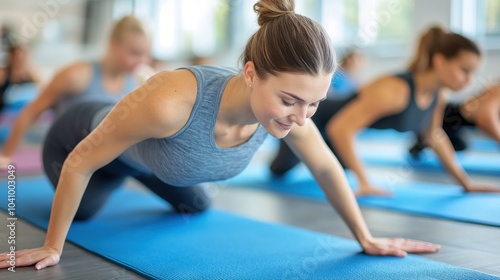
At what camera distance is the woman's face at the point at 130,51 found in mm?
3191

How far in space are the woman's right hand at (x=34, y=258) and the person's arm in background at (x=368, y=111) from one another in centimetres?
177

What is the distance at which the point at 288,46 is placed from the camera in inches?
58.6

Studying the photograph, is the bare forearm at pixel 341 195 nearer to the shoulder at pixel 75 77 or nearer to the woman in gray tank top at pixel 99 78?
the woman in gray tank top at pixel 99 78

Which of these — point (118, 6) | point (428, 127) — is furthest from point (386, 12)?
point (118, 6)

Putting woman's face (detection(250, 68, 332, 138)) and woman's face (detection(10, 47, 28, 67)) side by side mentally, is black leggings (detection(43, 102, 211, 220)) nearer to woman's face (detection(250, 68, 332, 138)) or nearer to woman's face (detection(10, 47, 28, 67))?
woman's face (detection(250, 68, 332, 138))

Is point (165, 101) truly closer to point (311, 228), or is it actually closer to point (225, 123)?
point (225, 123)

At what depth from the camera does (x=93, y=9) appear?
9.48m

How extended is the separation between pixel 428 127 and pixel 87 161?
2.22m

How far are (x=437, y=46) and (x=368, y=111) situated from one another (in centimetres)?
49

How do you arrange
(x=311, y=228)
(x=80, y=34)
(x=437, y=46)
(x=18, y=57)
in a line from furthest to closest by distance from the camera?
1. (x=80, y=34)
2. (x=18, y=57)
3. (x=437, y=46)
4. (x=311, y=228)

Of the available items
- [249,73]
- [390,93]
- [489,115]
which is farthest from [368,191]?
[249,73]

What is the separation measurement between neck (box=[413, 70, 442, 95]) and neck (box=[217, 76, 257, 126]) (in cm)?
168

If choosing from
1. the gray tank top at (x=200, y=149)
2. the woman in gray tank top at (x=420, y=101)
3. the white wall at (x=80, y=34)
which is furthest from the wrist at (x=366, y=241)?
the white wall at (x=80, y=34)

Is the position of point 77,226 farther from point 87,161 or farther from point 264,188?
point 264,188
